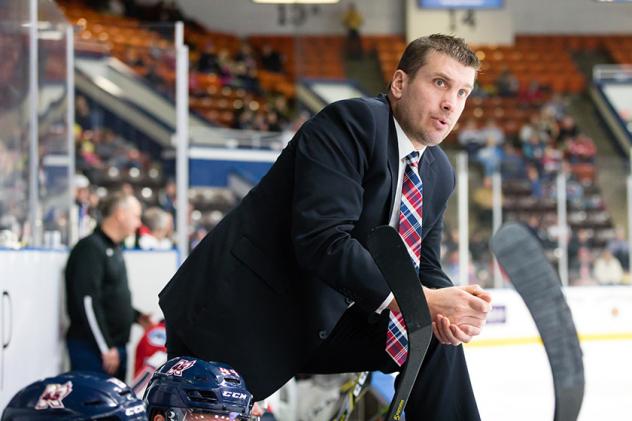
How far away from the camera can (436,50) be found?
8.33 feet

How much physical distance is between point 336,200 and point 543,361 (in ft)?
12.0

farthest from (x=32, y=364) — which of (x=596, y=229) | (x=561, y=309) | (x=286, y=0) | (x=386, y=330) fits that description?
(x=286, y=0)

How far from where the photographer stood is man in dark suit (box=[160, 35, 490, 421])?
2.41 m

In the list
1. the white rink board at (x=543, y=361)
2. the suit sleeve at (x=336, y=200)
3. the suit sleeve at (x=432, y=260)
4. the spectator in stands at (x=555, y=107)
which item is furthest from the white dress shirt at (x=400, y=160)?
the spectator in stands at (x=555, y=107)

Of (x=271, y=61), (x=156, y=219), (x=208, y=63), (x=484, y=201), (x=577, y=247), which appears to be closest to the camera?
(x=156, y=219)

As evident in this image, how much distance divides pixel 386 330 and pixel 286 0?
464 inches

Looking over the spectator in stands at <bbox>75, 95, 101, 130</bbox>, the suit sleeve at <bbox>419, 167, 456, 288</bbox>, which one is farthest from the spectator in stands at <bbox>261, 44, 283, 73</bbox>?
the suit sleeve at <bbox>419, 167, 456, 288</bbox>

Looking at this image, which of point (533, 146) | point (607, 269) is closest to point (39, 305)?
point (607, 269)

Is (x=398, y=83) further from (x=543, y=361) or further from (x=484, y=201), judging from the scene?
(x=484, y=201)

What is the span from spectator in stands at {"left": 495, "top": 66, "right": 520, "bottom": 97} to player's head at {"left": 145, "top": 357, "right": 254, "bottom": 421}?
16.6 m

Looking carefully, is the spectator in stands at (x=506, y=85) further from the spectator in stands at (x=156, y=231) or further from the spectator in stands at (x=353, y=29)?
the spectator in stands at (x=156, y=231)

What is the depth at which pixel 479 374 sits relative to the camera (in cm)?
536

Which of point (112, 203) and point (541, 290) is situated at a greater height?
point (541, 290)

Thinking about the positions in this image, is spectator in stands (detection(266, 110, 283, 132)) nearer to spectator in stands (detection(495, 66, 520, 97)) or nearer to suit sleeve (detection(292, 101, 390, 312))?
spectator in stands (detection(495, 66, 520, 97))
